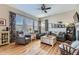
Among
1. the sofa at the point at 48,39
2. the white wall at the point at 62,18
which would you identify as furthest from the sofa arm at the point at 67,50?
the white wall at the point at 62,18

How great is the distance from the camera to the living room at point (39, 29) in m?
2.54

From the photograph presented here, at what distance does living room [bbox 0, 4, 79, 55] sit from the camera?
8.32 feet

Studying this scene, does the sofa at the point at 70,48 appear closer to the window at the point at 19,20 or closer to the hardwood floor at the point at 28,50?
the hardwood floor at the point at 28,50

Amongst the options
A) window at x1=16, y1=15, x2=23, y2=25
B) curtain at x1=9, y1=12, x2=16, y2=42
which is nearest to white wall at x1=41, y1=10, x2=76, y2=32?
window at x1=16, y1=15, x2=23, y2=25

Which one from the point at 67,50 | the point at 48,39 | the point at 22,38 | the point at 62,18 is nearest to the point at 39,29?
the point at 48,39

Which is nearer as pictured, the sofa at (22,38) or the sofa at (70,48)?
the sofa at (70,48)

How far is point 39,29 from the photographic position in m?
2.69

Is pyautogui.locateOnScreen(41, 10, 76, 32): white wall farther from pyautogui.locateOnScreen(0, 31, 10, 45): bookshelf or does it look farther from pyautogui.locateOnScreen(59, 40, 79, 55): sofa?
pyautogui.locateOnScreen(0, 31, 10, 45): bookshelf

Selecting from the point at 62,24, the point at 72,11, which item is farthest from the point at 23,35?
the point at 72,11

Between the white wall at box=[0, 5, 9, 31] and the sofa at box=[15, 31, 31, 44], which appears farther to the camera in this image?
the sofa at box=[15, 31, 31, 44]

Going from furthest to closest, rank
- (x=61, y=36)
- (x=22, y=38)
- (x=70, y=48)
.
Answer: (x=22, y=38) → (x=61, y=36) → (x=70, y=48)

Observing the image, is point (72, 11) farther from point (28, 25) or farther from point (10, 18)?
point (10, 18)

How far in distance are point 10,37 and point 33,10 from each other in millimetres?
885

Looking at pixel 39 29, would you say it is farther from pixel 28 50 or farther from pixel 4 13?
pixel 4 13
